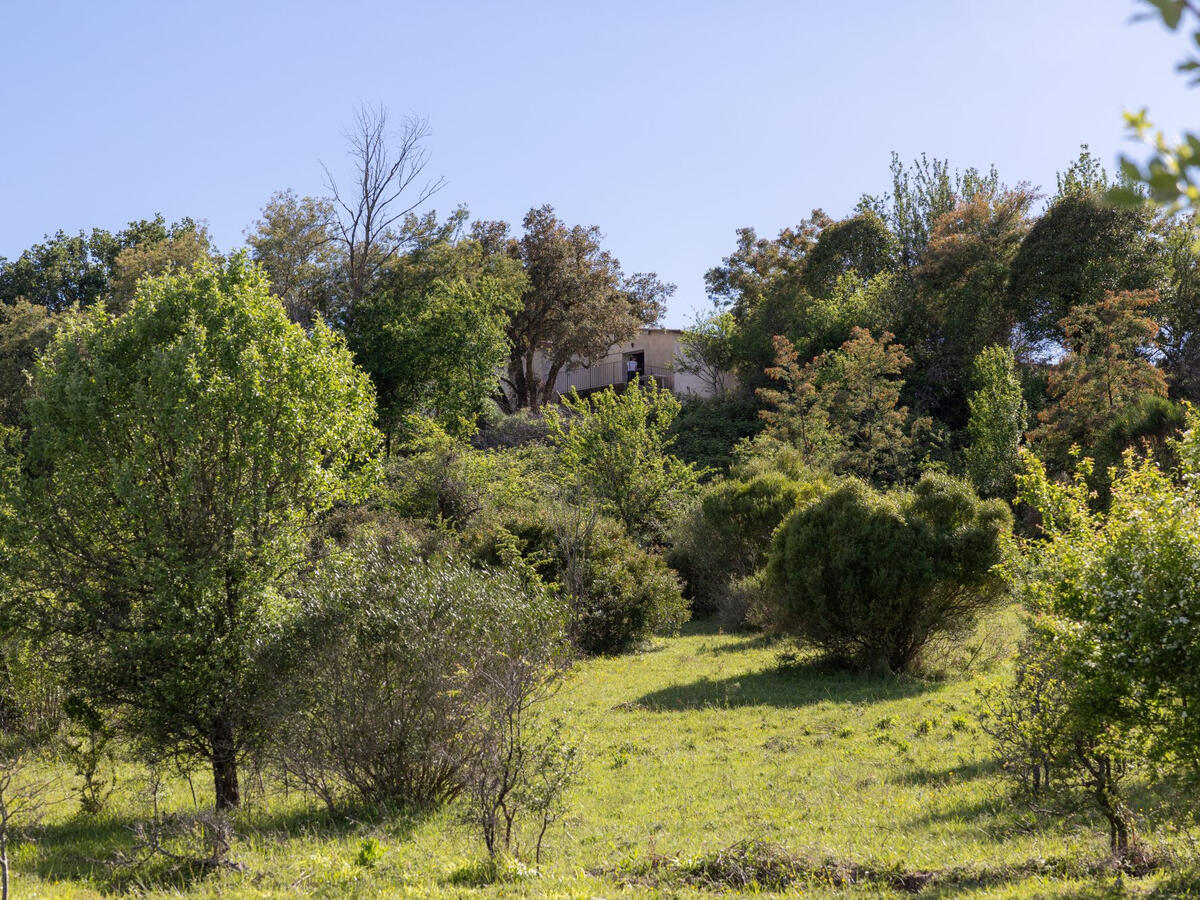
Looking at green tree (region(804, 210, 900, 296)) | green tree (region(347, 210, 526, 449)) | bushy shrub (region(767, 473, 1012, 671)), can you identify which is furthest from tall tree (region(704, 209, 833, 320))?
bushy shrub (region(767, 473, 1012, 671))

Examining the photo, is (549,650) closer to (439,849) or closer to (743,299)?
(439,849)

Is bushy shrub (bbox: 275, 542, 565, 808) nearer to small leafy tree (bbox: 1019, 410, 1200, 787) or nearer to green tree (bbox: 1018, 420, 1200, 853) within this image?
green tree (bbox: 1018, 420, 1200, 853)

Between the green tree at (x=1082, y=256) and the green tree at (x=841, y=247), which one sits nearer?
the green tree at (x=1082, y=256)

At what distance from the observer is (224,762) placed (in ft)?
33.0

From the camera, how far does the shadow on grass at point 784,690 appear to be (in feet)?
47.3

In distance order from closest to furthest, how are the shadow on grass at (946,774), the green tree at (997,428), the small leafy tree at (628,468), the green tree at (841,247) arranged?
the shadow on grass at (946,774)
the small leafy tree at (628,468)
the green tree at (997,428)
the green tree at (841,247)

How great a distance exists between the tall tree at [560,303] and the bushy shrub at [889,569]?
29.6 m

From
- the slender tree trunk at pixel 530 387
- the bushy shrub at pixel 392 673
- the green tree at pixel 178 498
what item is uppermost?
the slender tree trunk at pixel 530 387

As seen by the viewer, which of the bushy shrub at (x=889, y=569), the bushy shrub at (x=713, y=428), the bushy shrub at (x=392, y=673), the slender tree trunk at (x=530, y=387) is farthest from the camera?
the slender tree trunk at (x=530, y=387)

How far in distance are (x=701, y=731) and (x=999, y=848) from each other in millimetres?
5872

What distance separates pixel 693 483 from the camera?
98.7ft

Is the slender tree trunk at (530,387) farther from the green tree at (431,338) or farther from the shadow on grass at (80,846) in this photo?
the shadow on grass at (80,846)

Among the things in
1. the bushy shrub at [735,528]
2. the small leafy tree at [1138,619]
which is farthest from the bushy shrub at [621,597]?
the small leafy tree at [1138,619]

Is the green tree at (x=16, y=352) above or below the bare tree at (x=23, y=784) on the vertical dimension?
above
